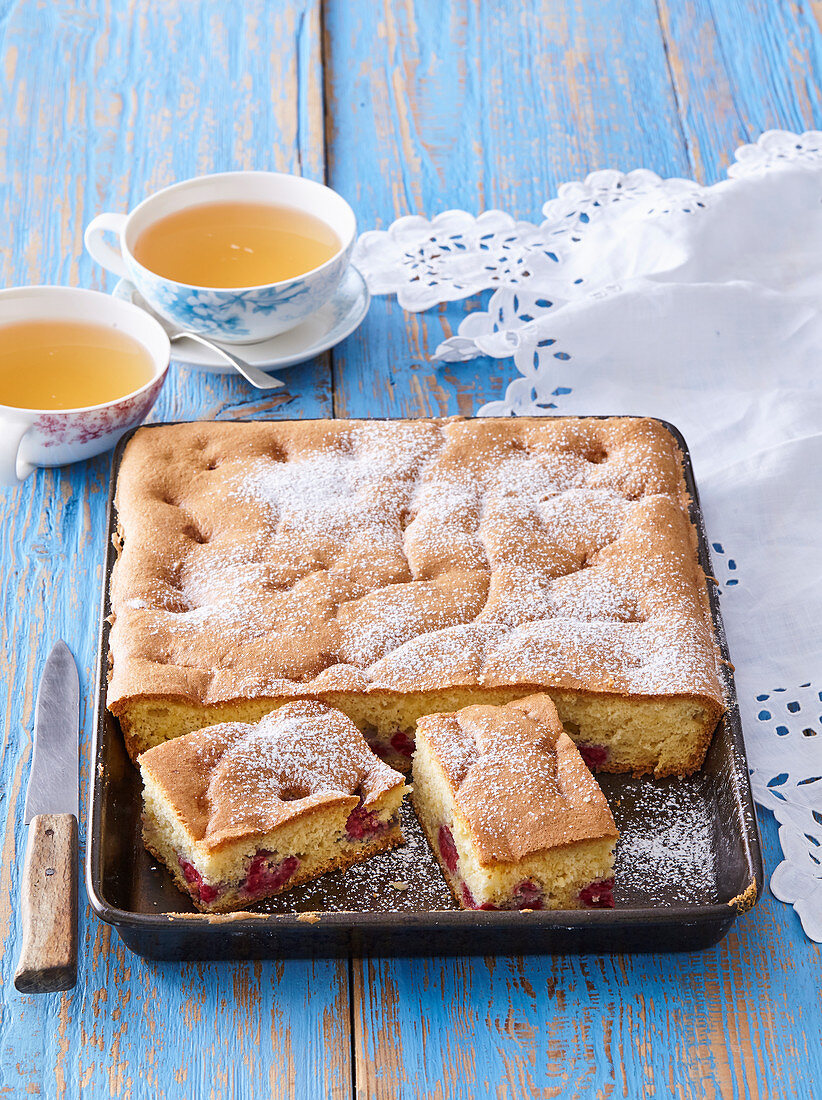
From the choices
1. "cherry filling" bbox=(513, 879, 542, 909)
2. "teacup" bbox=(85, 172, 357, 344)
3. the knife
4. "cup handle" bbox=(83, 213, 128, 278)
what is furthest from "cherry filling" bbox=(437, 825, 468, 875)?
"cup handle" bbox=(83, 213, 128, 278)

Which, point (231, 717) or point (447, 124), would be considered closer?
point (231, 717)

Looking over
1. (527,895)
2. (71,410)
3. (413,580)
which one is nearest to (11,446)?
(71,410)

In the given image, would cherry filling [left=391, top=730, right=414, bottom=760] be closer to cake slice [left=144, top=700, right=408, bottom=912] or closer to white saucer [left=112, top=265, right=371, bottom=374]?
cake slice [left=144, top=700, right=408, bottom=912]

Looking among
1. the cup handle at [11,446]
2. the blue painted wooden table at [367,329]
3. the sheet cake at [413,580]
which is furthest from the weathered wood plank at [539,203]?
the cup handle at [11,446]

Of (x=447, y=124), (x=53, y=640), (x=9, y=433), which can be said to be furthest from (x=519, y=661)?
(x=447, y=124)

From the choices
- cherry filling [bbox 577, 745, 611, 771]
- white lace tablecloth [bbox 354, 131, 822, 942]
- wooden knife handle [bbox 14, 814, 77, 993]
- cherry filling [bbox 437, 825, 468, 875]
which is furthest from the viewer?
white lace tablecloth [bbox 354, 131, 822, 942]

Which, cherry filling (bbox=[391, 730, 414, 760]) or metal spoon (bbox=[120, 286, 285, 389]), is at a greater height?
metal spoon (bbox=[120, 286, 285, 389])

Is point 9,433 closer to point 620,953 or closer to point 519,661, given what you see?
point 519,661

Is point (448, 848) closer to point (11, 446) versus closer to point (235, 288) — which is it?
point (11, 446)
